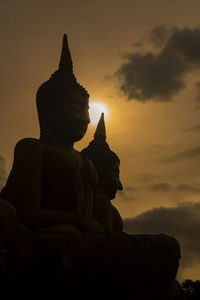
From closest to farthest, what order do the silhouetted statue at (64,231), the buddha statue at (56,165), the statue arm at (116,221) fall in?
the silhouetted statue at (64,231)
the buddha statue at (56,165)
the statue arm at (116,221)

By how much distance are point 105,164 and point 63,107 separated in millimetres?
2909

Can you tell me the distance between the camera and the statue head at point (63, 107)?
362 inches

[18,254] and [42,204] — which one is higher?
[42,204]

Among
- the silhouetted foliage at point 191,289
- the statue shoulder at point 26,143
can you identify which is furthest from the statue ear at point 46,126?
the silhouetted foliage at point 191,289

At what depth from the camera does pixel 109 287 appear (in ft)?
21.5

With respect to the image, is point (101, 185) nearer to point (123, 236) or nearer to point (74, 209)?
point (74, 209)

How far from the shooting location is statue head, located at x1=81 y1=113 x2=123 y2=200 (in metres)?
11.7

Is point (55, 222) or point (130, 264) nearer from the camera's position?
point (130, 264)

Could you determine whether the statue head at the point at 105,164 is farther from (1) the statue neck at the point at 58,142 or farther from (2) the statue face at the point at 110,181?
(1) the statue neck at the point at 58,142

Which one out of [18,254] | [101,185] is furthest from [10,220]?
[101,185]

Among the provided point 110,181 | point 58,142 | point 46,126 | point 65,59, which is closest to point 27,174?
point 58,142

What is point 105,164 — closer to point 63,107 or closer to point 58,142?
point 58,142

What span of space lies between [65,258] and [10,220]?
0.92m

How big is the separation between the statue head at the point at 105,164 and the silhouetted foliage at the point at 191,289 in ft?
50.3
